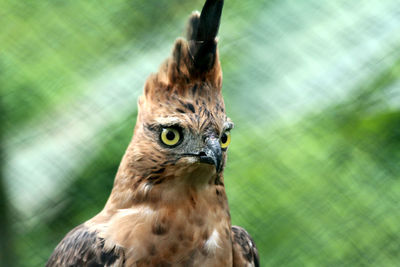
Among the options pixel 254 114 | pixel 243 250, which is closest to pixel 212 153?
pixel 243 250

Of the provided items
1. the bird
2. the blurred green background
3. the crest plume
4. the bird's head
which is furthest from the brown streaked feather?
the crest plume

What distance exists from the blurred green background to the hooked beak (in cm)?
69

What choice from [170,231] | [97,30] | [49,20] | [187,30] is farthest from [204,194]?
[49,20]

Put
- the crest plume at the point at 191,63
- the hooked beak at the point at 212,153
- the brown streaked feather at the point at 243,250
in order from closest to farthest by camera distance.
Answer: the hooked beak at the point at 212,153, the crest plume at the point at 191,63, the brown streaked feather at the point at 243,250

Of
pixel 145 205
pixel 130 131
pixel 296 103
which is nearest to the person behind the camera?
pixel 145 205

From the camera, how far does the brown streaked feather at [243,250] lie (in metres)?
1.58

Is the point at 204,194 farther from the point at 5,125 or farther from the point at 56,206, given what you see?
the point at 5,125

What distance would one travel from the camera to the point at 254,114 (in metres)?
2.02

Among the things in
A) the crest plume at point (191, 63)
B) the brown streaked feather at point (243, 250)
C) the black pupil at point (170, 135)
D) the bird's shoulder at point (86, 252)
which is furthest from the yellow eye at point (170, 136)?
the brown streaked feather at point (243, 250)

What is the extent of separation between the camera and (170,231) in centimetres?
140

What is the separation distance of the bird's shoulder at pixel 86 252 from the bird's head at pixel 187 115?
8.4 inches

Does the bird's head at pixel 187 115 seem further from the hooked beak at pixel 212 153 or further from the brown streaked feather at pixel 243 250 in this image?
the brown streaked feather at pixel 243 250

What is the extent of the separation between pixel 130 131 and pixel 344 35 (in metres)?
0.94

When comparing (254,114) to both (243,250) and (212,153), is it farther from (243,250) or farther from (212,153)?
(212,153)
